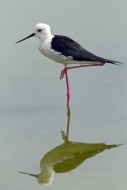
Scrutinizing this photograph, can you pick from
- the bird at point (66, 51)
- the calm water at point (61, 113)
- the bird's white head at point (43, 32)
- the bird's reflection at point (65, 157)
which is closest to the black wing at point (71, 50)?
the bird at point (66, 51)

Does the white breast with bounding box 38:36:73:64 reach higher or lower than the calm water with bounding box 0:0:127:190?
higher

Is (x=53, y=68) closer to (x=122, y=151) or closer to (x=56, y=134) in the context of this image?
(x=56, y=134)

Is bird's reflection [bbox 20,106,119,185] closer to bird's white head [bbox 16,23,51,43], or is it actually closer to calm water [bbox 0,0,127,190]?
calm water [bbox 0,0,127,190]

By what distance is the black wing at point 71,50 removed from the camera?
250 inches

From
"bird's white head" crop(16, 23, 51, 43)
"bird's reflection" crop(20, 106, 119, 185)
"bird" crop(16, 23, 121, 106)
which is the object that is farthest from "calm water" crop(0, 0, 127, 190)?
"bird's white head" crop(16, 23, 51, 43)

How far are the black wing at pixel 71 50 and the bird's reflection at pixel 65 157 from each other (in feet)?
3.26

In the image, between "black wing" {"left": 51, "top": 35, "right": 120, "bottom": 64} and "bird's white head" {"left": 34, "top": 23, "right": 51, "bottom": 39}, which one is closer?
"black wing" {"left": 51, "top": 35, "right": 120, "bottom": 64}

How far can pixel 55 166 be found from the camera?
4980 mm

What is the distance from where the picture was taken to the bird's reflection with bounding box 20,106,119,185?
15.8 ft

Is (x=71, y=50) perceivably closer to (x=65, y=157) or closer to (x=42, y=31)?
(x=42, y=31)

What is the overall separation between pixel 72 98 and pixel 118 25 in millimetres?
2834

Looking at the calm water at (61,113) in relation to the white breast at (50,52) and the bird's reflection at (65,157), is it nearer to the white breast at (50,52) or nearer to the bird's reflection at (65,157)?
the bird's reflection at (65,157)

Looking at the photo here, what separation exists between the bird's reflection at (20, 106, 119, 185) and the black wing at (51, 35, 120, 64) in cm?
99

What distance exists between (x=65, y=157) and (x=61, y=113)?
39.0 inches
